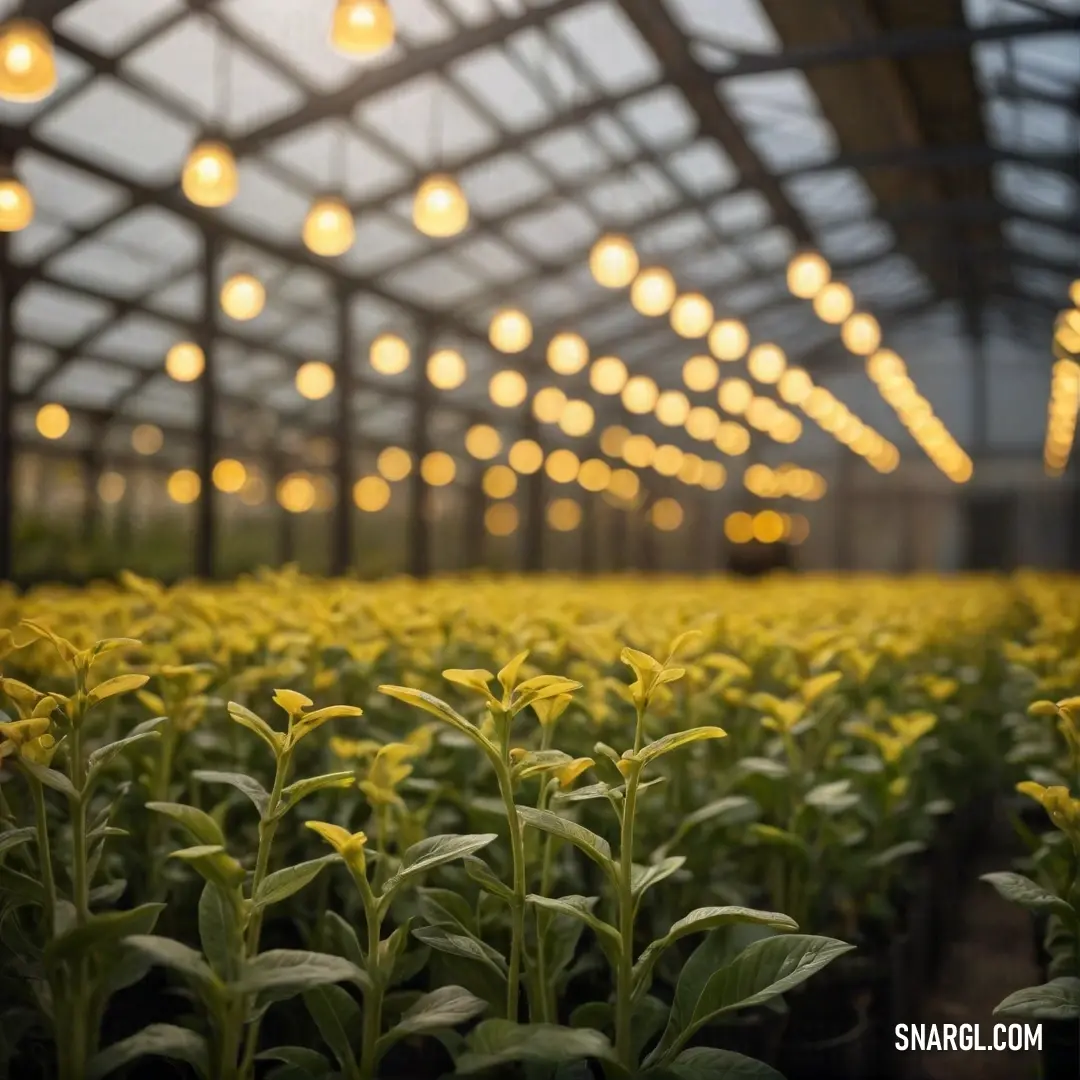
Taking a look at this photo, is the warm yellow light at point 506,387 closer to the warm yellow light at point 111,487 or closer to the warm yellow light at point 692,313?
the warm yellow light at point 692,313

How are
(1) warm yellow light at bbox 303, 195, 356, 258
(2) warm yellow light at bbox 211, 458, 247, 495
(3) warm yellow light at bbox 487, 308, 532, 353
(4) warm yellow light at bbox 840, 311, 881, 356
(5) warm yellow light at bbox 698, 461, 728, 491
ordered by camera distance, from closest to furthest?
(1) warm yellow light at bbox 303, 195, 356, 258
(3) warm yellow light at bbox 487, 308, 532, 353
(4) warm yellow light at bbox 840, 311, 881, 356
(2) warm yellow light at bbox 211, 458, 247, 495
(5) warm yellow light at bbox 698, 461, 728, 491

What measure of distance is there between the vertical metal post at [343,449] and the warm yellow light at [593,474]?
10.7m

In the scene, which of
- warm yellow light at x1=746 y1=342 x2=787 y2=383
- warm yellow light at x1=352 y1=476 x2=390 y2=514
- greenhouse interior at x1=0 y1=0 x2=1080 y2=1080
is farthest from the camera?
warm yellow light at x1=352 y1=476 x2=390 y2=514

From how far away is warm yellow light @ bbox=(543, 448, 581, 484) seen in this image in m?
21.2

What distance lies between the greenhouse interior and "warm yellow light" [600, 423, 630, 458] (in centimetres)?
14

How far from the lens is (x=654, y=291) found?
761cm

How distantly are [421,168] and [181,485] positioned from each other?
17.4 ft

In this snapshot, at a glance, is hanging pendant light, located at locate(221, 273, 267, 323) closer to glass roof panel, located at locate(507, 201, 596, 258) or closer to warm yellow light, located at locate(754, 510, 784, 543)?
glass roof panel, located at locate(507, 201, 596, 258)

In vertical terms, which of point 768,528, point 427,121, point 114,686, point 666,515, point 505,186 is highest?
point 505,186

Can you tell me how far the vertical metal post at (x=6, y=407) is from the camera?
27.8 feet

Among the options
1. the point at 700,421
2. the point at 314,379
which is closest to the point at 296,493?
the point at 314,379

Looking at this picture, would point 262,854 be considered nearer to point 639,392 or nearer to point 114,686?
point 114,686

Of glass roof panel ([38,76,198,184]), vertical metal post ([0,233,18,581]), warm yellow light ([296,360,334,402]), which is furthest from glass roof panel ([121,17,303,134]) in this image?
warm yellow light ([296,360,334,402])

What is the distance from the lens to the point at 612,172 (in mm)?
12078
